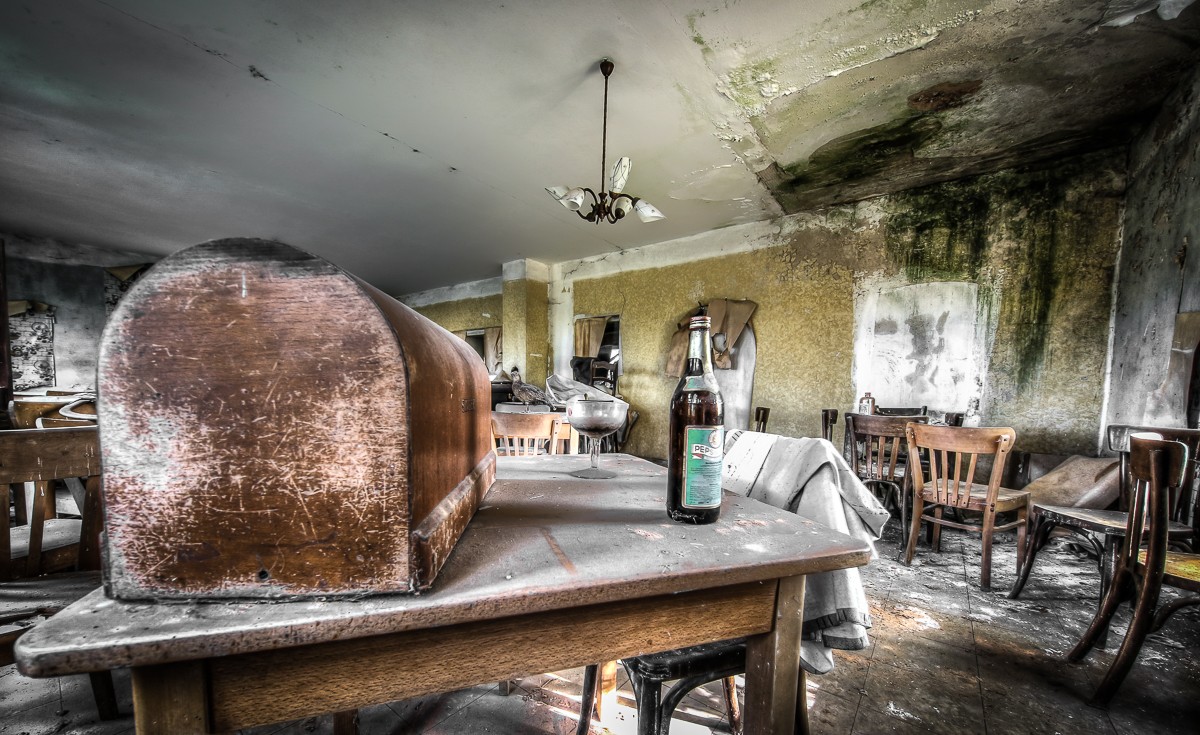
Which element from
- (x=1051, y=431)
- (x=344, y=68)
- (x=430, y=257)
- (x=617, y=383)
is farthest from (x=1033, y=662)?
(x=430, y=257)

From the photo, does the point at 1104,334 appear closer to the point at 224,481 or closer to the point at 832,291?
the point at 832,291

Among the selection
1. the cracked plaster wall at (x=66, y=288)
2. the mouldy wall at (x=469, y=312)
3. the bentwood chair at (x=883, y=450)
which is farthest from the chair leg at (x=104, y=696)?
the cracked plaster wall at (x=66, y=288)

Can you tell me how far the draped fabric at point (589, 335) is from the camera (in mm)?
6925

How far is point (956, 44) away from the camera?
2.60m

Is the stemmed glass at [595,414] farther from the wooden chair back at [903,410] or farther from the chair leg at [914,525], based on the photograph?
the wooden chair back at [903,410]

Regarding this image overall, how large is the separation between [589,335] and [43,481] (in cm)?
604

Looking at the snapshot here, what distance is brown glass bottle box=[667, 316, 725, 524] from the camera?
28.6 inches

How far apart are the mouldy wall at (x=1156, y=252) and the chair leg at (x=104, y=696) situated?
211 inches

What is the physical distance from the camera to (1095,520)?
201cm

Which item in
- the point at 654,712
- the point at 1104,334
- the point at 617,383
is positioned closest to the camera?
the point at 654,712

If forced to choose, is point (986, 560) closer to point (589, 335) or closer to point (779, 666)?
point (779, 666)

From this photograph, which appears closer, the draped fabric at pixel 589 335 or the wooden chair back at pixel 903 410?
the wooden chair back at pixel 903 410

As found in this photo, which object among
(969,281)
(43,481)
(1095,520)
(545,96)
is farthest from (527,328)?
(1095,520)

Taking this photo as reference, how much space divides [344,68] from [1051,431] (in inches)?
247
